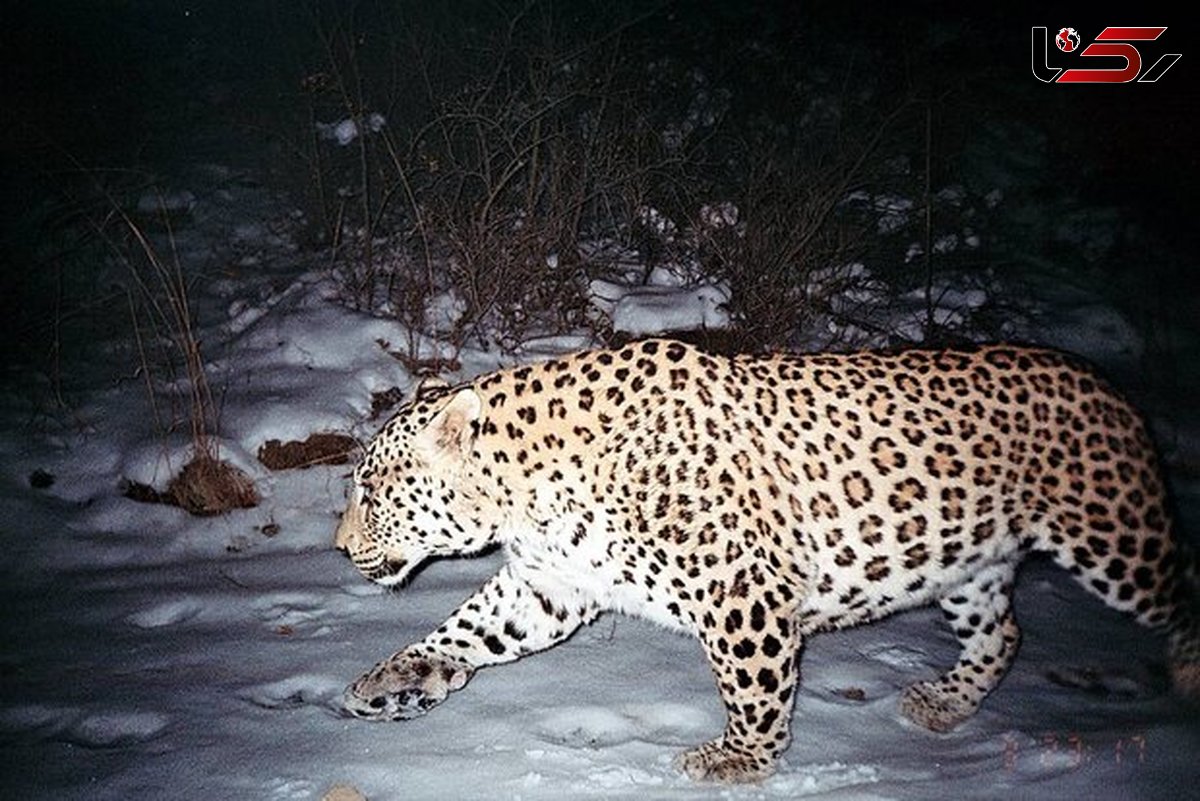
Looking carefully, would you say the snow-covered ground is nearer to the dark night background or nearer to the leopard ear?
the leopard ear

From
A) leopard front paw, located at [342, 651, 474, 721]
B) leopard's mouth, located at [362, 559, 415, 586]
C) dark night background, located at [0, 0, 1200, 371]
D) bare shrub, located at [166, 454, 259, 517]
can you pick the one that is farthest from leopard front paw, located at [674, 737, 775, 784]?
dark night background, located at [0, 0, 1200, 371]

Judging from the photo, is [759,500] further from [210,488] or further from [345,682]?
[210,488]

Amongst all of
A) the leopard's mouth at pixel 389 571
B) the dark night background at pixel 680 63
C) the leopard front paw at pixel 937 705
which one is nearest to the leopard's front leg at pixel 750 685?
the leopard front paw at pixel 937 705

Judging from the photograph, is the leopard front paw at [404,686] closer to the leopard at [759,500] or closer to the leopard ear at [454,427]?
the leopard at [759,500]

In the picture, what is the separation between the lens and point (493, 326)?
699 centimetres

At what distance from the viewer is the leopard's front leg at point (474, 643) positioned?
11.6 feet

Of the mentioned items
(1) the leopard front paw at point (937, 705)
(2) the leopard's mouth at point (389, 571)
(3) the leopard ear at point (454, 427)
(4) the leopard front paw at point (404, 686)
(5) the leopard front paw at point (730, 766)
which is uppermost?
Result: (3) the leopard ear at point (454, 427)

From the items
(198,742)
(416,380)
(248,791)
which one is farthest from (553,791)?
(416,380)

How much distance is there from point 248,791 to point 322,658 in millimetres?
854

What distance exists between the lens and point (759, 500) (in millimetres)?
3076

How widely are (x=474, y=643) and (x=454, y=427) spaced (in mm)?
895

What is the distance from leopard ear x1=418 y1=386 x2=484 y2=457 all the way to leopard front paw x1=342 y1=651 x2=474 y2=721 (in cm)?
87

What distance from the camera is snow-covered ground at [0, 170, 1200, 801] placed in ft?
10.2

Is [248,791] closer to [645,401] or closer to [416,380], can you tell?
[645,401]
